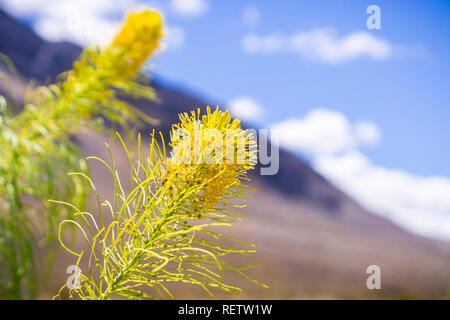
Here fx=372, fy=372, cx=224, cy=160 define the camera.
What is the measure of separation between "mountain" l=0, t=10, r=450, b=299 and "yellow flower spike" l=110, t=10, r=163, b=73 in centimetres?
590

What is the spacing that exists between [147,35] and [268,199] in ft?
96.2

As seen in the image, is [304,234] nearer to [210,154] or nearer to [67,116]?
[67,116]

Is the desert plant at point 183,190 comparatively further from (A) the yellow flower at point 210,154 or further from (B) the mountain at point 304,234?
(B) the mountain at point 304,234

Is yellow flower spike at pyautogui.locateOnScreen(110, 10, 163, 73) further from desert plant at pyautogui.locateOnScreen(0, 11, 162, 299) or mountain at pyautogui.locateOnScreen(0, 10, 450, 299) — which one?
mountain at pyautogui.locateOnScreen(0, 10, 450, 299)

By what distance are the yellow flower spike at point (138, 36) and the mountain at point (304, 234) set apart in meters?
5.90

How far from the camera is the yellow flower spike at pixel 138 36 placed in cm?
196

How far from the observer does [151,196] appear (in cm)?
74

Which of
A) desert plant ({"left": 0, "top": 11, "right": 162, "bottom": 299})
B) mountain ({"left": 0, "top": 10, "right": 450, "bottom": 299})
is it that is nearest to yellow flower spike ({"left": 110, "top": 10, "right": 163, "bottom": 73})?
desert plant ({"left": 0, "top": 11, "right": 162, "bottom": 299})

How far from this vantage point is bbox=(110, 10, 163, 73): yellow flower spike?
196 cm

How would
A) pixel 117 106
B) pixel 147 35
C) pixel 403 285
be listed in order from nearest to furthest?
1. pixel 147 35
2. pixel 117 106
3. pixel 403 285

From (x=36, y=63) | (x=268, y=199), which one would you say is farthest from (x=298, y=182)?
(x=36, y=63)

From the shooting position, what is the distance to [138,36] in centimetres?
201

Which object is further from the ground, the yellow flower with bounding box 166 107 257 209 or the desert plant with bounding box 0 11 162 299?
the desert plant with bounding box 0 11 162 299
